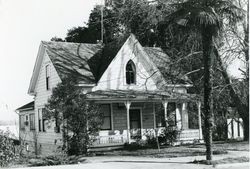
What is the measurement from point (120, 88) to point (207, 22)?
1230 cm

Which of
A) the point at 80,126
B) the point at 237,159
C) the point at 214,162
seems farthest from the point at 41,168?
the point at 237,159

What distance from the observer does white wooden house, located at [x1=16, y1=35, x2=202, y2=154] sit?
25328 mm

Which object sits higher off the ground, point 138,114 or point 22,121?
point 138,114

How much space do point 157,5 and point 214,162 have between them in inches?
440

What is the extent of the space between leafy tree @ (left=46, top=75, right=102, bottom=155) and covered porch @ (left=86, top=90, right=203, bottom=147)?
3204 mm

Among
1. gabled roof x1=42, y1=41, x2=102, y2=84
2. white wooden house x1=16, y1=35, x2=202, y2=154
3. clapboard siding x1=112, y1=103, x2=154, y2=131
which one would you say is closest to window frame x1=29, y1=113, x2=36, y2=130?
white wooden house x1=16, y1=35, x2=202, y2=154

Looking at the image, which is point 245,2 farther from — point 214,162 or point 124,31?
point 214,162

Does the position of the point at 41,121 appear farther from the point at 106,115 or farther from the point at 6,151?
the point at 6,151

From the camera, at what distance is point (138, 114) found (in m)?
27.5

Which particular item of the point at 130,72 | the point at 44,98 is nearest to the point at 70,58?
the point at 44,98

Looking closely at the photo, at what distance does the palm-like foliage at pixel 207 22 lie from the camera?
15117mm

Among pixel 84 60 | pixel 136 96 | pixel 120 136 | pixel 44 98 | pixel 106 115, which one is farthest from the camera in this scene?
pixel 44 98

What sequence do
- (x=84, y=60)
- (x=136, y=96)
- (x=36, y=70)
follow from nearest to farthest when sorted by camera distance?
(x=136, y=96)
(x=84, y=60)
(x=36, y=70)

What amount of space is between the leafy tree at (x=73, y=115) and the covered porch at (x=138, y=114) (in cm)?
320
